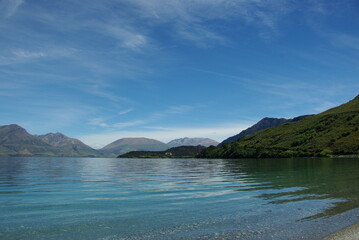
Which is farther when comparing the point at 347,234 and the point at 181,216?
the point at 181,216

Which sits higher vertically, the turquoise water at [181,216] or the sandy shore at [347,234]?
the sandy shore at [347,234]

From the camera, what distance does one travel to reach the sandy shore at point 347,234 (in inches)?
605

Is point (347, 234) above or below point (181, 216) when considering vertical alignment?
above

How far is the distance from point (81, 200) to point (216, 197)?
15.0 meters

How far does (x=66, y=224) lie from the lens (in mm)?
19969

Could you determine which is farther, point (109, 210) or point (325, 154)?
point (325, 154)

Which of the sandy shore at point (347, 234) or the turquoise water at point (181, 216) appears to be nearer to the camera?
the sandy shore at point (347, 234)

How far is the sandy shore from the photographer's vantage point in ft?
50.4

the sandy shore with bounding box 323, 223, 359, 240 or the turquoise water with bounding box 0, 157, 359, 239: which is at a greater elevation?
the sandy shore with bounding box 323, 223, 359, 240

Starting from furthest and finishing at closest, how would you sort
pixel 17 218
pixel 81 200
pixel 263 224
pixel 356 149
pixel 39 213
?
pixel 356 149 → pixel 81 200 → pixel 39 213 → pixel 17 218 → pixel 263 224

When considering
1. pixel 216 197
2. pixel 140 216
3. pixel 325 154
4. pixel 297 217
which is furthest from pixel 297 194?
pixel 325 154

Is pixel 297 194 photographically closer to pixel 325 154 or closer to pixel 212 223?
pixel 212 223

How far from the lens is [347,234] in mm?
15961

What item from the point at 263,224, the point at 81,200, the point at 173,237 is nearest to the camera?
the point at 173,237
